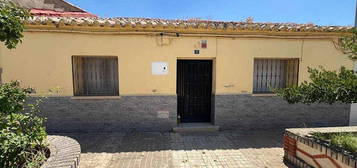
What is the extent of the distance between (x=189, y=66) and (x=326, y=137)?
387cm

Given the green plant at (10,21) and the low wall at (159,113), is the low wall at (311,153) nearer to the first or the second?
the low wall at (159,113)

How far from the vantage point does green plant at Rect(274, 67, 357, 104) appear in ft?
11.2

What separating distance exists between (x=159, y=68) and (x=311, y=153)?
4.05m

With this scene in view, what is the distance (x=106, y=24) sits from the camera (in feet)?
17.5

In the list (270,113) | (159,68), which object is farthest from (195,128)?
(270,113)

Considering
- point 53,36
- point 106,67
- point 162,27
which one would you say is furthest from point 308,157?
point 53,36

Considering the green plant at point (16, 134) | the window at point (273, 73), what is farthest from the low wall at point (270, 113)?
the green plant at point (16, 134)

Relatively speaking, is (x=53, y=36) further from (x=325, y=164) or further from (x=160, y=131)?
(x=325, y=164)

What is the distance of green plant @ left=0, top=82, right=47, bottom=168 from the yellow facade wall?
2831 mm

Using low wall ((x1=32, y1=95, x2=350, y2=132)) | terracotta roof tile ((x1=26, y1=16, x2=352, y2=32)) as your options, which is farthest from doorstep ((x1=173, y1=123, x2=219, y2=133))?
terracotta roof tile ((x1=26, y1=16, x2=352, y2=32))

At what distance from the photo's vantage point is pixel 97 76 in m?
6.08

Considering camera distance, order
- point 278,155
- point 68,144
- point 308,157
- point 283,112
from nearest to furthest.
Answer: point 68,144, point 308,157, point 278,155, point 283,112

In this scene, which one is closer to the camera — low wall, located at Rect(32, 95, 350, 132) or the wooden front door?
low wall, located at Rect(32, 95, 350, 132)

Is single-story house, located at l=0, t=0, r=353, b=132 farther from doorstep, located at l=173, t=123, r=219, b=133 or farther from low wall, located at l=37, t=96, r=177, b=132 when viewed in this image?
doorstep, located at l=173, t=123, r=219, b=133
